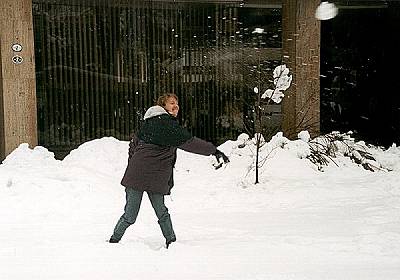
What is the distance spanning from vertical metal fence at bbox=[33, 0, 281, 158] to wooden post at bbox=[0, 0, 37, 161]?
0.78 metres

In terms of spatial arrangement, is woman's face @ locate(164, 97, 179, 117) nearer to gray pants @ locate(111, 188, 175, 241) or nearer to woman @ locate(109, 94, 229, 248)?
woman @ locate(109, 94, 229, 248)

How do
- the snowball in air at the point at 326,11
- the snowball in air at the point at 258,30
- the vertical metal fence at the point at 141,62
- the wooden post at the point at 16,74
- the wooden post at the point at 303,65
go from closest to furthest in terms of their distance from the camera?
the wooden post at the point at 16,74, the vertical metal fence at the point at 141,62, the wooden post at the point at 303,65, the snowball in air at the point at 326,11, the snowball in air at the point at 258,30

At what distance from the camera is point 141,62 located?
12320mm

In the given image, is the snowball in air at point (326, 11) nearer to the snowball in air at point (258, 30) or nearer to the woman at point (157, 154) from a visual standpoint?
the snowball in air at point (258, 30)

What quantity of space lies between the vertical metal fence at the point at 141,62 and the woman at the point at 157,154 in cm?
606

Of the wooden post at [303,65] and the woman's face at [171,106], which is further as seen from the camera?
the wooden post at [303,65]

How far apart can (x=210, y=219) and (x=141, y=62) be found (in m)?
5.45

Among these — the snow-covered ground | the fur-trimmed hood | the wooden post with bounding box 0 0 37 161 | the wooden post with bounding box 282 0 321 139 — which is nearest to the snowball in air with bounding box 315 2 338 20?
the wooden post with bounding box 282 0 321 139

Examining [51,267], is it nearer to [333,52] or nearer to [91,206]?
[91,206]

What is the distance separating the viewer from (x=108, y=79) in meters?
12.2

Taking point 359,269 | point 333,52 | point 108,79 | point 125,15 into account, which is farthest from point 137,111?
point 359,269

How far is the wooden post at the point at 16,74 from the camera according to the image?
10.8 metres

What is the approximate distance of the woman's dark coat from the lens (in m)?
6.07

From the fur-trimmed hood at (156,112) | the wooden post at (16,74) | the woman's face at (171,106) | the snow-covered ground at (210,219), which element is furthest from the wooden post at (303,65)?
the fur-trimmed hood at (156,112)
